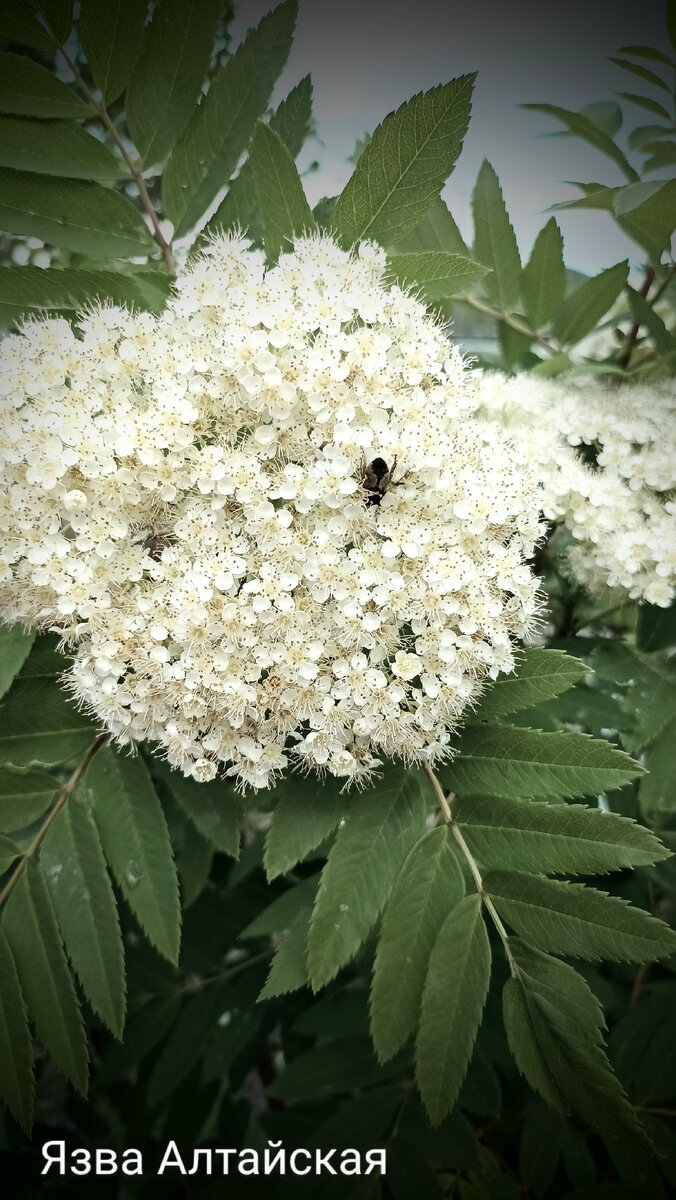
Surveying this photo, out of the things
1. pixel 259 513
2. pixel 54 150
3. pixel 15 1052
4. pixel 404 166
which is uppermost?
pixel 404 166

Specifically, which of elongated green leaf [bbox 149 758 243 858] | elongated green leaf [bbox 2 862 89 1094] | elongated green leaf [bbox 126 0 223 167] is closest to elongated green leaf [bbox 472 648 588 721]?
elongated green leaf [bbox 149 758 243 858]

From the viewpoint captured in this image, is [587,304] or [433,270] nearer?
[433,270]

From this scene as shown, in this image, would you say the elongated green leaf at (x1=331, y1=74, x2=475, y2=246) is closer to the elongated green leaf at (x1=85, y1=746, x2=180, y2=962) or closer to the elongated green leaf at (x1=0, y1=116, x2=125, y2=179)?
the elongated green leaf at (x1=0, y1=116, x2=125, y2=179)

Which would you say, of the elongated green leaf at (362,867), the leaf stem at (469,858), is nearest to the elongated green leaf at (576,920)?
the leaf stem at (469,858)

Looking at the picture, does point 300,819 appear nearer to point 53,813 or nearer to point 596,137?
point 53,813

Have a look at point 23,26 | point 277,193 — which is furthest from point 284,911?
point 23,26

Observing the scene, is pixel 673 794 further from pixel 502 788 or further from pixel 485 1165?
pixel 485 1165
